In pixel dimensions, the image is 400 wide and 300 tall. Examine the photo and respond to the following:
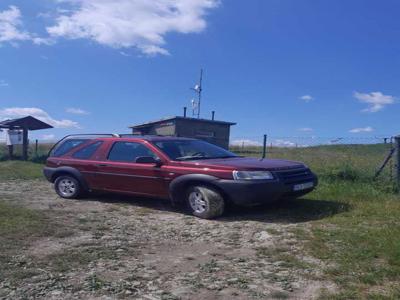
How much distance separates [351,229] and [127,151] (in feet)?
14.9

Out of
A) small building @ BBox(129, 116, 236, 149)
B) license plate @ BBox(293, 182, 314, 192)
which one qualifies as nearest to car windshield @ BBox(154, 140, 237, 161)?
license plate @ BBox(293, 182, 314, 192)

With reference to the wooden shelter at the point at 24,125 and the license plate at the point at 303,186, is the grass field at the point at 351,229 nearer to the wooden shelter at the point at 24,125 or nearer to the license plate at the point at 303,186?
the license plate at the point at 303,186

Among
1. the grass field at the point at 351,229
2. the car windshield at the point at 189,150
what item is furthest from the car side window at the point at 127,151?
the grass field at the point at 351,229

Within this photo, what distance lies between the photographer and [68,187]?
385 inches

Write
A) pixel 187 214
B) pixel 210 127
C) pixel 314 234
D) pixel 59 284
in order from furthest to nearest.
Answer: pixel 210 127, pixel 187 214, pixel 314 234, pixel 59 284

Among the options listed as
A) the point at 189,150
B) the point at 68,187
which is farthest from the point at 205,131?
the point at 189,150

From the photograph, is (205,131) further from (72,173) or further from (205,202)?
(205,202)

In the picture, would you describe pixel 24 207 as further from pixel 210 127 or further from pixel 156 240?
pixel 210 127

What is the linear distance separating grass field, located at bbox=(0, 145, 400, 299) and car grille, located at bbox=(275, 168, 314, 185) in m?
0.52

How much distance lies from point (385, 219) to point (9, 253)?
509 cm

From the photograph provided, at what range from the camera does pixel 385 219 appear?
21.8 ft

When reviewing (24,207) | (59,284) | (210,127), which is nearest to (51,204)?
(24,207)

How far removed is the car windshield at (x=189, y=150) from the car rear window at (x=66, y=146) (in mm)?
2201

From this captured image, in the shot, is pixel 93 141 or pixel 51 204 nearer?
Result: pixel 51 204
